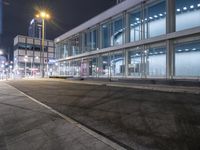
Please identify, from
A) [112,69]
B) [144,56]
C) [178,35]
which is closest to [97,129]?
[178,35]

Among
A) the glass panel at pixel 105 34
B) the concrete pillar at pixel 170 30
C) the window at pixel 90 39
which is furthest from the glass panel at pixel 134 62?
the window at pixel 90 39

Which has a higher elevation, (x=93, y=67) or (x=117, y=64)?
(x=117, y=64)

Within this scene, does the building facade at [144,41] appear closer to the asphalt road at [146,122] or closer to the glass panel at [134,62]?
the glass panel at [134,62]

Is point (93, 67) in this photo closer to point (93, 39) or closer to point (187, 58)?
point (93, 39)

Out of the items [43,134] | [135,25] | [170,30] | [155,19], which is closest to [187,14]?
[170,30]

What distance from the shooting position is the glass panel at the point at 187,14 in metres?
17.0

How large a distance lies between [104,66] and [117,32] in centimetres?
514

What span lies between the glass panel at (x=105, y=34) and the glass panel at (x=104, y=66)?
1.73 metres

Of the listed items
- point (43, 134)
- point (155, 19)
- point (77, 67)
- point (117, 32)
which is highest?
point (155, 19)

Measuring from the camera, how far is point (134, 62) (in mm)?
22547

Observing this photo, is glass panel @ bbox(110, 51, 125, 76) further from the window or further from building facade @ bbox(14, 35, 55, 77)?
building facade @ bbox(14, 35, 55, 77)

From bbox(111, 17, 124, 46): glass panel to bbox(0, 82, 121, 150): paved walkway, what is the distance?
19.1 metres

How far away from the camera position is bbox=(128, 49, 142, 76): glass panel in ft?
71.3

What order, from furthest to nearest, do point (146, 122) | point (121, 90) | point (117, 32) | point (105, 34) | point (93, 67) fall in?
point (93, 67) < point (105, 34) < point (117, 32) < point (121, 90) < point (146, 122)
